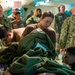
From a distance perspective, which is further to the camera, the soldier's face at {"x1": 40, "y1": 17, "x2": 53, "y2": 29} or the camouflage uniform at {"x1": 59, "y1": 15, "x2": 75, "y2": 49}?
the camouflage uniform at {"x1": 59, "y1": 15, "x2": 75, "y2": 49}

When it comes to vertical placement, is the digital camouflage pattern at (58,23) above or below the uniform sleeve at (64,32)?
below

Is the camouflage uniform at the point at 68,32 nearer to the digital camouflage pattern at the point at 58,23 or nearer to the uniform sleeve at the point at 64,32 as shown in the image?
the uniform sleeve at the point at 64,32

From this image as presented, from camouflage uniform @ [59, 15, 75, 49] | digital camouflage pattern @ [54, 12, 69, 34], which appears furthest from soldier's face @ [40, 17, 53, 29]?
digital camouflage pattern @ [54, 12, 69, 34]

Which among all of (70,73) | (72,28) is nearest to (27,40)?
(70,73)

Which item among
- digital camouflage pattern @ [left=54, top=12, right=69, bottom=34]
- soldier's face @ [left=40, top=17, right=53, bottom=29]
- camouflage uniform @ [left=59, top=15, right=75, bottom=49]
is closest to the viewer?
soldier's face @ [left=40, top=17, right=53, bottom=29]

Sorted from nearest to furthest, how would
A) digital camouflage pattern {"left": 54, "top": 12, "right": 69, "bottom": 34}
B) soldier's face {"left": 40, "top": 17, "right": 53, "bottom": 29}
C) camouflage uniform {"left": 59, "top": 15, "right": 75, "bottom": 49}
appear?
soldier's face {"left": 40, "top": 17, "right": 53, "bottom": 29}
camouflage uniform {"left": 59, "top": 15, "right": 75, "bottom": 49}
digital camouflage pattern {"left": 54, "top": 12, "right": 69, "bottom": 34}

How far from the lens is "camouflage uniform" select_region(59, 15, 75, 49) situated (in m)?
3.90

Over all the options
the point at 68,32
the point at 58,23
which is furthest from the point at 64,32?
the point at 58,23

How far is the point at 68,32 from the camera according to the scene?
3.97 meters

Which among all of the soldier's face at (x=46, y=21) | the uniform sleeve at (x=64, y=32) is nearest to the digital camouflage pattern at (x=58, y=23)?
the uniform sleeve at (x=64, y=32)

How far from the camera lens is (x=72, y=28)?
3.89 meters

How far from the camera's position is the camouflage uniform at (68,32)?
3902mm

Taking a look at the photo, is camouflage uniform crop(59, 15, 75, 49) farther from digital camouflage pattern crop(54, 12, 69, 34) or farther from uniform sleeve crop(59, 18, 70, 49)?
digital camouflage pattern crop(54, 12, 69, 34)

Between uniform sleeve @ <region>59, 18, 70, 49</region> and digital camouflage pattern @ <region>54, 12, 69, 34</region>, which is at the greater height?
uniform sleeve @ <region>59, 18, 70, 49</region>
